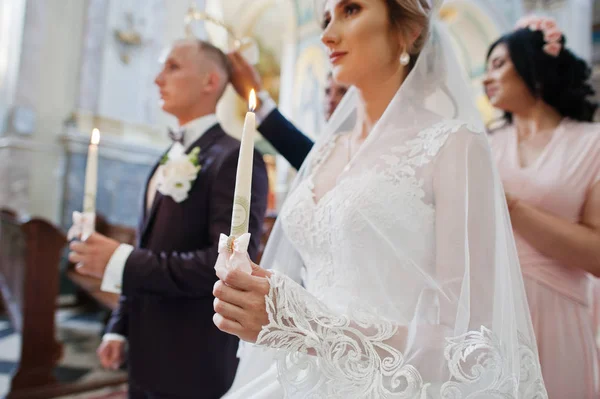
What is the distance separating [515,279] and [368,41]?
723 mm

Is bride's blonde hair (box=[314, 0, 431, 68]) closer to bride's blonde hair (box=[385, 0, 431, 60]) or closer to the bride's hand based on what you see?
bride's blonde hair (box=[385, 0, 431, 60])

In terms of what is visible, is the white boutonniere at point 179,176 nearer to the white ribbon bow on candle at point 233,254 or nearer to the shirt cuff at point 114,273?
the shirt cuff at point 114,273

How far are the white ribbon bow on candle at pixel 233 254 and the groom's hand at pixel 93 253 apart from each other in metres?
0.76

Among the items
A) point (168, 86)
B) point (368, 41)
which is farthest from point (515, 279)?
point (168, 86)

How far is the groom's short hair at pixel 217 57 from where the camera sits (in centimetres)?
174

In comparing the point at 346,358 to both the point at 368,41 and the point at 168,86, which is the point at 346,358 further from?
the point at 168,86

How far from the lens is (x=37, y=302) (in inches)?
115

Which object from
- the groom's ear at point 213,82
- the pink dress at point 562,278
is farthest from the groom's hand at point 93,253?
the pink dress at point 562,278

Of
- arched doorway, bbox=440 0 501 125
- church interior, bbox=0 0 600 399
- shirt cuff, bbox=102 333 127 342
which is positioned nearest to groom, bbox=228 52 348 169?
shirt cuff, bbox=102 333 127 342

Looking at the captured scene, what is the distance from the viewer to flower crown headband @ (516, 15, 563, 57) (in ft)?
5.55

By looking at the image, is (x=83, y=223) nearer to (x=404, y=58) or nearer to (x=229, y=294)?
(x=229, y=294)

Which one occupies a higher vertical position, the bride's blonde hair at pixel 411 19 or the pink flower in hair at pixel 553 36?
the pink flower in hair at pixel 553 36

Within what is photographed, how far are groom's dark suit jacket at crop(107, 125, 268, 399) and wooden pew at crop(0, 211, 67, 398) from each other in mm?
1706

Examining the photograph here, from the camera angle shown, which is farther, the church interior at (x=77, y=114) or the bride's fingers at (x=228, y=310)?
the church interior at (x=77, y=114)
